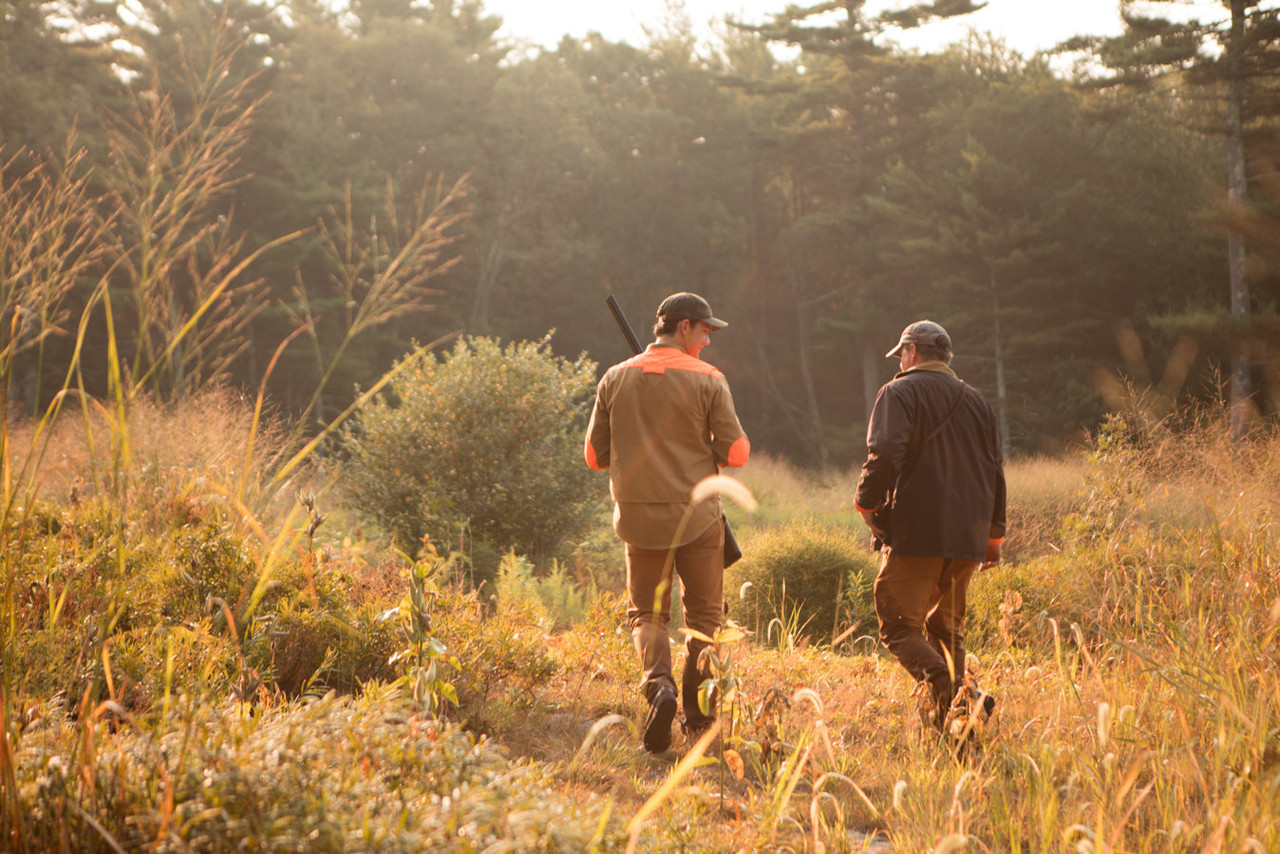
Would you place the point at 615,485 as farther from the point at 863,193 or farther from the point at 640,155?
the point at 640,155

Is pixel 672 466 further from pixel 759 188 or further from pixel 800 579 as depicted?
pixel 759 188

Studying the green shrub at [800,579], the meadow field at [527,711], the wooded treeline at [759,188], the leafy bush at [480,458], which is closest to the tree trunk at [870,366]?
the wooded treeline at [759,188]

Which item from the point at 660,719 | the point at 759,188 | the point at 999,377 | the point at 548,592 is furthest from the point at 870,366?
the point at 660,719

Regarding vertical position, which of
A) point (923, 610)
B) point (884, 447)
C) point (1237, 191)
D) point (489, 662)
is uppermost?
point (1237, 191)

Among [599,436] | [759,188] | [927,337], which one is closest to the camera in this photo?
[927,337]

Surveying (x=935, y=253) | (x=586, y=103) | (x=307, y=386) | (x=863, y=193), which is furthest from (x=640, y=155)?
(x=307, y=386)

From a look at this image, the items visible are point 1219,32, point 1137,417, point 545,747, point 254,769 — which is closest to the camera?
point 254,769

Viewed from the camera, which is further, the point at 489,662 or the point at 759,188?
the point at 759,188

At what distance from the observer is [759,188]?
33531mm

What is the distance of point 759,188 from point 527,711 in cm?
3142

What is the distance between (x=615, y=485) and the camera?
4281 mm

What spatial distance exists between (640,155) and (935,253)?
1262 centimetres

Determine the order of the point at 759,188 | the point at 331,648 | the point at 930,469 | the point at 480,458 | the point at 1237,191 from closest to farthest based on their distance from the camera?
the point at 331,648 → the point at 930,469 → the point at 480,458 → the point at 1237,191 → the point at 759,188

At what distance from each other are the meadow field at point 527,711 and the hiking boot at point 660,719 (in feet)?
0.30
